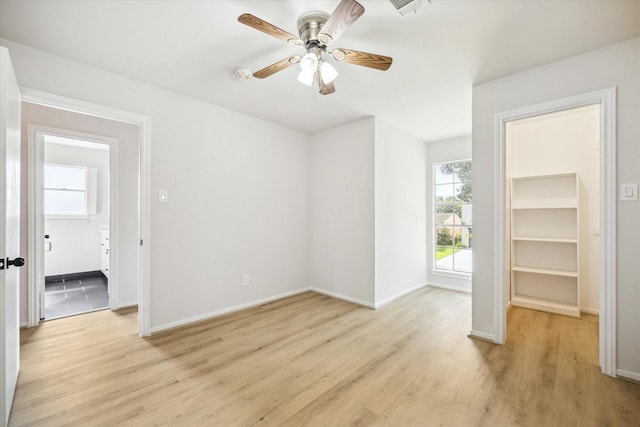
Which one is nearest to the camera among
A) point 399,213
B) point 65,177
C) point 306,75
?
point 306,75

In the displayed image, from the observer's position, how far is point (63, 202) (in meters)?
5.18

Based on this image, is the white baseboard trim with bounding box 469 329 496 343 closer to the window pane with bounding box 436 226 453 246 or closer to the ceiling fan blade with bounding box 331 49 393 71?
the window pane with bounding box 436 226 453 246

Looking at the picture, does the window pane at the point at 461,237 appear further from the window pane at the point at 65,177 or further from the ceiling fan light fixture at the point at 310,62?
the window pane at the point at 65,177

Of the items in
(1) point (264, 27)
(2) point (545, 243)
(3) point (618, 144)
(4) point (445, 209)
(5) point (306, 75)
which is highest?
(1) point (264, 27)

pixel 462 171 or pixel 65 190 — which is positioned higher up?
pixel 462 171

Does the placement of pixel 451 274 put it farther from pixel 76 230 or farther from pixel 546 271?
pixel 76 230

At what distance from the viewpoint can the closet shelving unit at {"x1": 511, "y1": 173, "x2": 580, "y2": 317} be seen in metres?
3.54

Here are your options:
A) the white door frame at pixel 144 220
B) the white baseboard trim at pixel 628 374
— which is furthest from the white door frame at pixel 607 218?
the white door frame at pixel 144 220

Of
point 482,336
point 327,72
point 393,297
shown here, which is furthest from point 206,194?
point 482,336

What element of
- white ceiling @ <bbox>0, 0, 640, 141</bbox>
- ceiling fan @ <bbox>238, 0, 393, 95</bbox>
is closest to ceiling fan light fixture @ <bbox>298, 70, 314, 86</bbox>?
ceiling fan @ <bbox>238, 0, 393, 95</bbox>

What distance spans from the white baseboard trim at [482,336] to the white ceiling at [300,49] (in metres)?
2.55

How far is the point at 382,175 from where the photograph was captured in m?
3.89

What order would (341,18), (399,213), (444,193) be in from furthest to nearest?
1. (444,193)
2. (399,213)
3. (341,18)

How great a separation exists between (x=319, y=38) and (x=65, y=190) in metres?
5.95
